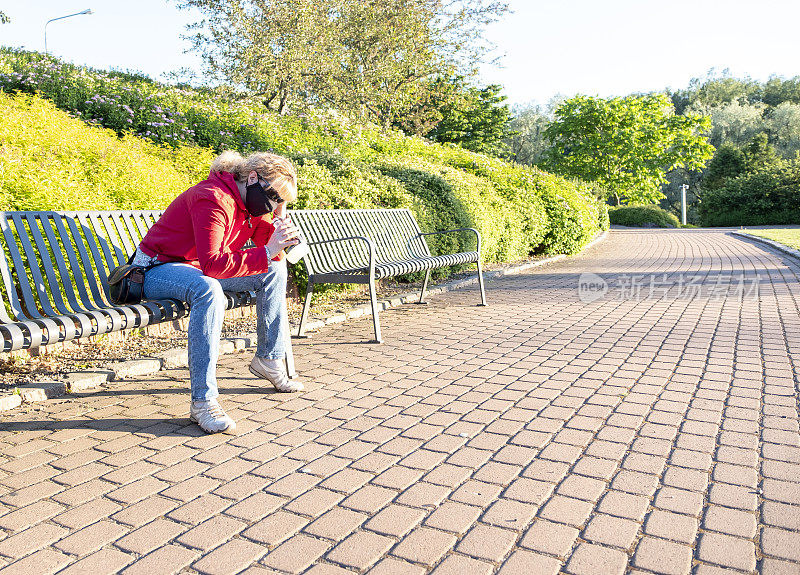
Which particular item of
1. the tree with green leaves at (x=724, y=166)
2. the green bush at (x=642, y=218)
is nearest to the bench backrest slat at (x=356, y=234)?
the green bush at (x=642, y=218)

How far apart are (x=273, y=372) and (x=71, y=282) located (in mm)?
1332

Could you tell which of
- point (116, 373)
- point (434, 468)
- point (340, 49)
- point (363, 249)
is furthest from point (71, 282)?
point (340, 49)

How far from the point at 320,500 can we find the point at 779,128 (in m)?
A: 65.2

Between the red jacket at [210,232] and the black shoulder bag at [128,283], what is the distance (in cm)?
12

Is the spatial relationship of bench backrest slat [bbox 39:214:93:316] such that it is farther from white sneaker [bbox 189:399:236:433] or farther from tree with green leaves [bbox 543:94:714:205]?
tree with green leaves [bbox 543:94:714:205]

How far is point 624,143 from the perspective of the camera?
32.1m

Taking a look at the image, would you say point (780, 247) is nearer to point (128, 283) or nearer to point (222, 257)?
point (222, 257)

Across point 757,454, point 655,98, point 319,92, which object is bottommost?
point 757,454

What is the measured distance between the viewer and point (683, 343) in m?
5.45

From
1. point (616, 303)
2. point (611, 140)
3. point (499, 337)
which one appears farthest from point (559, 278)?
point (611, 140)

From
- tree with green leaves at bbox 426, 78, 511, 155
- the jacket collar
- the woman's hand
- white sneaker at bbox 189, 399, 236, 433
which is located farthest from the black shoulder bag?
tree with green leaves at bbox 426, 78, 511, 155

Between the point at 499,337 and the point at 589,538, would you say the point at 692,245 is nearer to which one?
the point at 499,337

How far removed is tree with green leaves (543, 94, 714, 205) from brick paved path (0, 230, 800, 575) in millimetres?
28593

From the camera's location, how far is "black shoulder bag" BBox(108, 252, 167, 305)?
3797 mm
